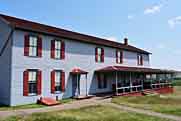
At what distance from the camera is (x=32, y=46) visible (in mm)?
18078

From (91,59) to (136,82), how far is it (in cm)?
907

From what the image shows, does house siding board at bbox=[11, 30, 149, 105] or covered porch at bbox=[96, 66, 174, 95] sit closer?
house siding board at bbox=[11, 30, 149, 105]

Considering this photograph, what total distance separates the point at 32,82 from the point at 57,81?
9.56 feet

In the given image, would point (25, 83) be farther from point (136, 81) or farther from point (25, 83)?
point (136, 81)

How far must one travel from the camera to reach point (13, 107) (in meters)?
15.9

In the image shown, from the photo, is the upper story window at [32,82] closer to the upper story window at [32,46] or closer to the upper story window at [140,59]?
the upper story window at [32,46]

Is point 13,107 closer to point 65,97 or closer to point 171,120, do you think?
point 65,97

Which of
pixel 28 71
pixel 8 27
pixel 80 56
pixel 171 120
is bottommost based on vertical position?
pixel 171 120

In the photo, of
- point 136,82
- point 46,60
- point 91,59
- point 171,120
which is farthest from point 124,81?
point 171,120

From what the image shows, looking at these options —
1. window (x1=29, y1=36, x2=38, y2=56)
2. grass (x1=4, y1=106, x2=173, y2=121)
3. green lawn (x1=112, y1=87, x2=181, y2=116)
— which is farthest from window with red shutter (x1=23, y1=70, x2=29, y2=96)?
green lawn (x1=112, y1=87, x2=181, y2=116)

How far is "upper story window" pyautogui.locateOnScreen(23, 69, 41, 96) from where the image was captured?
679 inches

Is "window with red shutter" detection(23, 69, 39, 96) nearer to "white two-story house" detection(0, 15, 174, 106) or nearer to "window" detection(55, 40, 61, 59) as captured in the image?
"white two-story house" detection(0, 15, 174, 106)

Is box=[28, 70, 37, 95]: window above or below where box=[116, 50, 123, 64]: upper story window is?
below

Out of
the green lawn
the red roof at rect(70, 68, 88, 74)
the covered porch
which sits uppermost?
the red roof at rect(70, 68, 88, 74)
